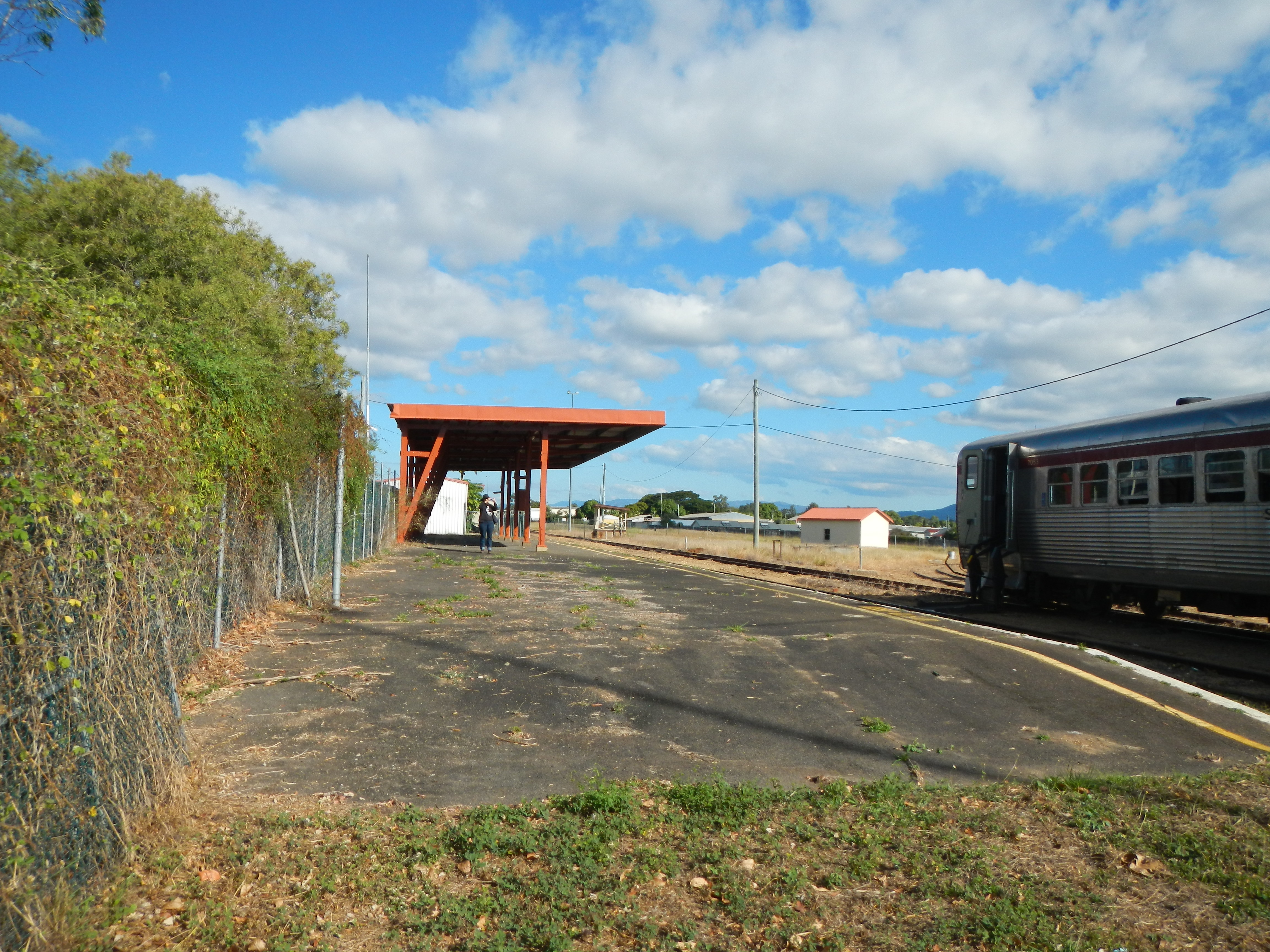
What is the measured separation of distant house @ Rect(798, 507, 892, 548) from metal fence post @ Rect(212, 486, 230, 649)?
214ft

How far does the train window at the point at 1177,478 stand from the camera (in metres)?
12.2

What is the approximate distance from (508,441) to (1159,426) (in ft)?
92.0

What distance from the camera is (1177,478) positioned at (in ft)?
41.0

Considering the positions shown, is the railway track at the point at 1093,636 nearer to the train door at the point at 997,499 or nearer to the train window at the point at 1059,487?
the train door at the point at 997,499

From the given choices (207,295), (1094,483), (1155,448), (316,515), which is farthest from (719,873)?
(207,295)

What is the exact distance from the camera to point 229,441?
831cm

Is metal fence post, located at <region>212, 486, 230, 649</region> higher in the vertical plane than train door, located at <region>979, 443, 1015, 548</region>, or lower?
lower

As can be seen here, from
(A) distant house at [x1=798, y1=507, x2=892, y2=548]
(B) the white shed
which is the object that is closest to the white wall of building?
(A) distant house at [x1=798, y1=507, x2=892, y2=548]

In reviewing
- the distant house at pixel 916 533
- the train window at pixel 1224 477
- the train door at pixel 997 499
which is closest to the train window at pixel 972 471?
the train door at pixel 997 499

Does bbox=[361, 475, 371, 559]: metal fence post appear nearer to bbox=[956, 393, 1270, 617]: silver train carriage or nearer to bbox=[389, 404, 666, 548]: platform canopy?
bbox=[389, 404, 666, 548]: platform canopy

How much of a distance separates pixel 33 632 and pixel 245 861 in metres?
1.59

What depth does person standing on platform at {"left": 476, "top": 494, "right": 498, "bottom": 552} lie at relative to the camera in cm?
2594

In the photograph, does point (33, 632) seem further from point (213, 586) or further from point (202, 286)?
point (202, 286)

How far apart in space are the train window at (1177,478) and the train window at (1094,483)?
105cm
